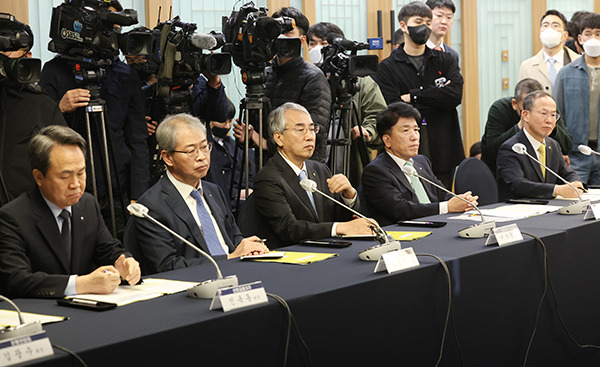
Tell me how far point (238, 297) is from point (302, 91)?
247cm

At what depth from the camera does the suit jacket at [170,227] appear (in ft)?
8.48

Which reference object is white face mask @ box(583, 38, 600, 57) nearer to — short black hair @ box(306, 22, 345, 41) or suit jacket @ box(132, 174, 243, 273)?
short black hair @ box(306, 22, 345, 41)

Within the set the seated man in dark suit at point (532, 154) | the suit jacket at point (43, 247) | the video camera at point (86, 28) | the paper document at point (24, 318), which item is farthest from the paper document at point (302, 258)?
the seated man in dark suit at point (532, 154)

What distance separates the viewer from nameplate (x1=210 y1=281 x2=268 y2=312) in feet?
5.61

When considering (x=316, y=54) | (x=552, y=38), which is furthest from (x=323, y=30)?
(x=552, y=38)

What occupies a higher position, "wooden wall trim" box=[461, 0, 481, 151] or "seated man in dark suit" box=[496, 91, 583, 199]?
"wooden wall trim" box=[461, 0, 481, 151]

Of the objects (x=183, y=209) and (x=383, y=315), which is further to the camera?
(x=183, y=209)

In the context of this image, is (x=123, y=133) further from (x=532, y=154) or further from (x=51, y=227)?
(x=532, y=154)

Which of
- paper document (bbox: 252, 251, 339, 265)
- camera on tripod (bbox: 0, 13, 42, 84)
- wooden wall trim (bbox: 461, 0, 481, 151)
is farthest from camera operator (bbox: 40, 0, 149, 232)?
wooden wall trim (bbox: 461, 0, 481, 151)

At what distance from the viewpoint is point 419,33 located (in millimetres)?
4734

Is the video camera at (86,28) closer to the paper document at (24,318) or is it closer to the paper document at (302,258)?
the paper document at (302,258)

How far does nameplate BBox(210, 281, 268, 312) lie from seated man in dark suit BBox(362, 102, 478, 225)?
1.87 m

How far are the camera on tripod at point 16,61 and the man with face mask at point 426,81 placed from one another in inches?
93.6

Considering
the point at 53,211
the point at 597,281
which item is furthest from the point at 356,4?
the point at 53,211
